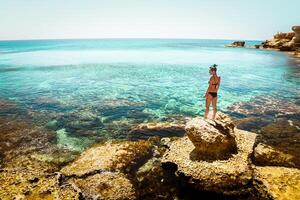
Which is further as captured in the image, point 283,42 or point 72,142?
point 283,42

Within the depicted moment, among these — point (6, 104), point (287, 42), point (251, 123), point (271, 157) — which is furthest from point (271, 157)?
point (287, 42)

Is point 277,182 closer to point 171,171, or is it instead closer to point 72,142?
point 171,171

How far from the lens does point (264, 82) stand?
115 ft

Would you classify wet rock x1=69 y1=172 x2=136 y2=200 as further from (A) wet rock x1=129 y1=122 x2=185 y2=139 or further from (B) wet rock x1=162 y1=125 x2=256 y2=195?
(A) wet rock x1=129 y1=122 x2=185 y2=139

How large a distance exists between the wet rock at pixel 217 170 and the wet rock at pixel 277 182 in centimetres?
46

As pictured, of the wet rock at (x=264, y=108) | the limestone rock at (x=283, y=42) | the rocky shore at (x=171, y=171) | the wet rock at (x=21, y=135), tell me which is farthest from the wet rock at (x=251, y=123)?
the limestone rock at (x=283, y=42)

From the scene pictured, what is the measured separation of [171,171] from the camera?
1159cm

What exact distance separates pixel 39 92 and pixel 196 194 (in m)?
24.1

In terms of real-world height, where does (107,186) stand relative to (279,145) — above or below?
above

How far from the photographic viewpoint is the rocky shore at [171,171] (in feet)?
32.0

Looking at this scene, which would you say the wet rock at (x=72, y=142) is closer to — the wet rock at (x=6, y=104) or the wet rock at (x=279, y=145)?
the wet rock at (x=6, y=104)

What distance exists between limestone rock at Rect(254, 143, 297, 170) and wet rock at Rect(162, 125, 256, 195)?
1.78 feet

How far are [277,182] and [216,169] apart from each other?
246cm

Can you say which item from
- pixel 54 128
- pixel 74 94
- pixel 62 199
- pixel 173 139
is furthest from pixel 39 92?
pixel 62 199
